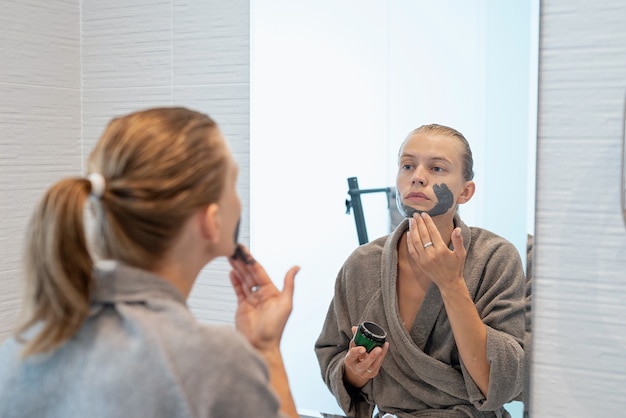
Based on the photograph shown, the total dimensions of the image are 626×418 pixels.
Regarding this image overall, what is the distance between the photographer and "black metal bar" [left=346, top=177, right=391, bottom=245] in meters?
1.30

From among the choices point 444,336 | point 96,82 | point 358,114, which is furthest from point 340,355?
point 96,82

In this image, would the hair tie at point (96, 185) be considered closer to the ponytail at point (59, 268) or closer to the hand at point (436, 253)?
the ponytail at point (59, 268)

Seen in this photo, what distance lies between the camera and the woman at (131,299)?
76 centimetres

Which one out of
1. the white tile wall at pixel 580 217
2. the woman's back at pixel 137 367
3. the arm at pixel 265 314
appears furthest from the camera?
the white tile wall at pixel 580 217

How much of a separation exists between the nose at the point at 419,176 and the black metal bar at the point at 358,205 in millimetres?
94

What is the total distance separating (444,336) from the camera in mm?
1197

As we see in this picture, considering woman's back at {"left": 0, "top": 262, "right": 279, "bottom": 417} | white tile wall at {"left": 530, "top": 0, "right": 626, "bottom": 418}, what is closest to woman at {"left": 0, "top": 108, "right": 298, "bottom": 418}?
woman's back at {"left": 0, "top": 262, "right": 279, "bottom": 417}

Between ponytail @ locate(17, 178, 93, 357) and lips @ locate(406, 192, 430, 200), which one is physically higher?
lips @ locate(406, 192, 430, 200)

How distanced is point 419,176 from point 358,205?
0.17 m

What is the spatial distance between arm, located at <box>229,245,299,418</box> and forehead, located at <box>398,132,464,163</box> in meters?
0.31

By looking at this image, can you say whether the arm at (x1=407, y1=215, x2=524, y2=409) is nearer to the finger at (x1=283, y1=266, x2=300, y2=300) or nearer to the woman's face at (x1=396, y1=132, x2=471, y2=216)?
the woman's face at (x1=396, y1=132, x2=471, y2=216)

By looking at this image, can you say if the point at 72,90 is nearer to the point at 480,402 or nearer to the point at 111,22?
the point at 111,22

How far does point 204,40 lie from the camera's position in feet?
4.74

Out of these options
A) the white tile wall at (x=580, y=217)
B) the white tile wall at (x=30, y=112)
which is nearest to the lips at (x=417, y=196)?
the white tile wall at (x=580, y=217)
